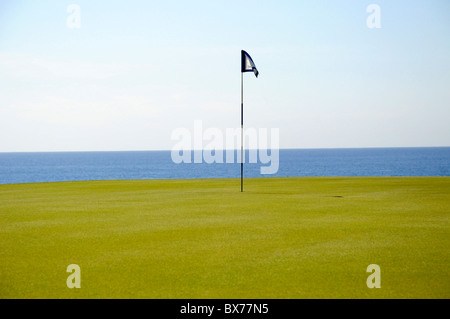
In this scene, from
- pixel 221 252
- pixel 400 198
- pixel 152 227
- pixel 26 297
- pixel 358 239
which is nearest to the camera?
pixel 26 297

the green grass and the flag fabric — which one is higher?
the flag fabric

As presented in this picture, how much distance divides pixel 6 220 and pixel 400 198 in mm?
18373

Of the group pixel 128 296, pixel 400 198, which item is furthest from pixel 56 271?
pixel 400 198

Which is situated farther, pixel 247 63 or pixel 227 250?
pixel 247 63

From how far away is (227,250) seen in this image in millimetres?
11094

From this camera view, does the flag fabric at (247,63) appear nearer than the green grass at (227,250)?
No

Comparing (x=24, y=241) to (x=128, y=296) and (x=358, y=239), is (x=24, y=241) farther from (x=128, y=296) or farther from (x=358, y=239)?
(x=358, y=239)

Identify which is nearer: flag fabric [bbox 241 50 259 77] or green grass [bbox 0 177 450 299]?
green grass [bbox 0 177 450 299]

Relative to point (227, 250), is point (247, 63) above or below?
above

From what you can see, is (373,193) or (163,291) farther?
(373,193)

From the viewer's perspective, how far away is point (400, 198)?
2308 cm

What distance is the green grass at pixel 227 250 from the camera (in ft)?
26.7

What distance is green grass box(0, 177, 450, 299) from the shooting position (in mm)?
8125

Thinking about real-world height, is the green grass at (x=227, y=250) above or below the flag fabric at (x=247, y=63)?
below
